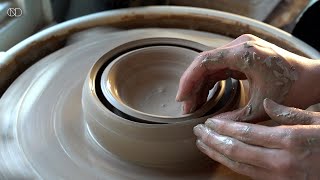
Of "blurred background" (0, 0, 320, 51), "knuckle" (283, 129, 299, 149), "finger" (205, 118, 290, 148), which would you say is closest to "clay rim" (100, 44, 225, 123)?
"finger" (205, 118, 290, 148)

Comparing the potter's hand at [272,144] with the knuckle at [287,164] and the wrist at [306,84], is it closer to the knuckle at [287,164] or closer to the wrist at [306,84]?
the knuckle at [287,164]

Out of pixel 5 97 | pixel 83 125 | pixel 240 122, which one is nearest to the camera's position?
pixel 240 122

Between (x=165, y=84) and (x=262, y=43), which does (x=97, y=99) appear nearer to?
(x=165, y=84)

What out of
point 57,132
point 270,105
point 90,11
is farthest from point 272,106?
point 90,11

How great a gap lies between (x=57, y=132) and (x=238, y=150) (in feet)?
1.70

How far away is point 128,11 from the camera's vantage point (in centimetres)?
158

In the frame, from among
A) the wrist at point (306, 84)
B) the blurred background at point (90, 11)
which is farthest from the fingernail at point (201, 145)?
the blurred background at point (90, 11)

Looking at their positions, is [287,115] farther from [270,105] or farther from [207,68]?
[207,68]

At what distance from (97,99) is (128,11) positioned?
1.92 ft

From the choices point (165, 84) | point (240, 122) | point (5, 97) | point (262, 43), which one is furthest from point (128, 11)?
point (240, 122)

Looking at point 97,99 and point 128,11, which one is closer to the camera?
point 97,99

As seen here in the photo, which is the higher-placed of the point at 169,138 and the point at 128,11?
the point at 128,11

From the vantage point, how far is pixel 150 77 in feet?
4.31

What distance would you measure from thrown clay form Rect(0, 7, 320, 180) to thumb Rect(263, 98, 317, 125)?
0.21 metres
